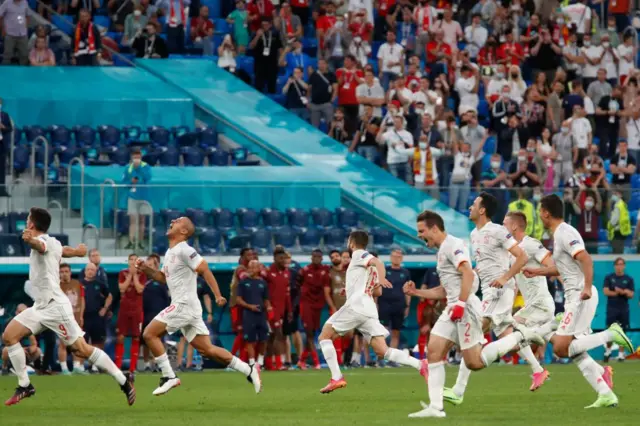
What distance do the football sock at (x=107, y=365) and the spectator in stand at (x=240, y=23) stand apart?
19762mm

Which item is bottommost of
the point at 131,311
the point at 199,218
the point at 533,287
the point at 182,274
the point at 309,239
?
the point at 131,311

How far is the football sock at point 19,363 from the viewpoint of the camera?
15914 mm

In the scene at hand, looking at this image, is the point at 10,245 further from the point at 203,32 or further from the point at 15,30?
the point at 203,32

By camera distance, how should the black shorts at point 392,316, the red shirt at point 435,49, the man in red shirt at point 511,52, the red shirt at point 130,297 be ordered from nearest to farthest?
the red shirt at point 130,297
the black shorts at point 392,316
the red shirt at point 435,49
the man in red shirt at point 511,52

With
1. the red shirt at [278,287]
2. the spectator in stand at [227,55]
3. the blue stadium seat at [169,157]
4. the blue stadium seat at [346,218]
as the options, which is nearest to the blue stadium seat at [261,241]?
the red shirt at [278,287]

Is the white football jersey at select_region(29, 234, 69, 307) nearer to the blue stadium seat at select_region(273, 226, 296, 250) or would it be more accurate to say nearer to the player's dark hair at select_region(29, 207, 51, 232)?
the player's dark hair at select_region(29, 207, 51, 232)

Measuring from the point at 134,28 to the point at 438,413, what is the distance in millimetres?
21637

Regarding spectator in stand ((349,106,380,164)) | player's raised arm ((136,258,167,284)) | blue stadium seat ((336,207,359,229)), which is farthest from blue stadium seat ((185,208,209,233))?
player's raised arm ((136,258,167,284))

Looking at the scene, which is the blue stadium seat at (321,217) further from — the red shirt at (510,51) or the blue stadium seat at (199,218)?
the red shirt at (510,51)

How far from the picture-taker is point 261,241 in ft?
89.2

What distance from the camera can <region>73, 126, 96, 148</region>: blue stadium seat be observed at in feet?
98.7

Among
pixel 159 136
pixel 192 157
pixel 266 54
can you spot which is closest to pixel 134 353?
pixel 192 157

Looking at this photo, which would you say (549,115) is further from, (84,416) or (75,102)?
(84,416)

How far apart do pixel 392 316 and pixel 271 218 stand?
2.99 metres
